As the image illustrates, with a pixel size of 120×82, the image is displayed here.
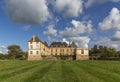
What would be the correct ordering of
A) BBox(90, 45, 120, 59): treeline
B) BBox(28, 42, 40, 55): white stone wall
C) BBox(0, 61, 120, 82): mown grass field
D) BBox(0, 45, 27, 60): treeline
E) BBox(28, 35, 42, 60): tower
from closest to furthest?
BBox(0, 61, 120, 82): mown grass field
BBox(28, 35, 42, 60): tower
BBox(28, 42, 40, 55): white stone wall
BBox(90, 45, 120, 59): treeline
BBox(0, 45, 27, 60): treeline

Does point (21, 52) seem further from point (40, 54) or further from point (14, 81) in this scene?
point (14, 81)

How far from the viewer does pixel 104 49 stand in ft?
418

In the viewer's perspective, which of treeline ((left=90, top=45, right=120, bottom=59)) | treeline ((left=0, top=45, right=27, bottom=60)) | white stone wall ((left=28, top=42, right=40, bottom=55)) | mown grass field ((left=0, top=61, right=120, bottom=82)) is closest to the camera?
mown grass field ((left=0, top=61, right=120, bottom=82))

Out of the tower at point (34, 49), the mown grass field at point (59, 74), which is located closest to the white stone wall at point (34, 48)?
the tower at point (34, 49)

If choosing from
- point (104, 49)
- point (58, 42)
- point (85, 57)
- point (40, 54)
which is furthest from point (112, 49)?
point (40, 54)

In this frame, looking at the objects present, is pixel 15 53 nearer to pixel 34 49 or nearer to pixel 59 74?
pixel 34 49

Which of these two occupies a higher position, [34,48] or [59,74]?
[34,48]

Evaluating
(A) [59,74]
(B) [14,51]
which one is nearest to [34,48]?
(B) [14,51]

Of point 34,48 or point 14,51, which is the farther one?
point 14,51

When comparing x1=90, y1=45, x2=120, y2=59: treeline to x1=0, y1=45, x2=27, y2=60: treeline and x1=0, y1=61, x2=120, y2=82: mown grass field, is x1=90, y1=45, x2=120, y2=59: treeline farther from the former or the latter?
x1=0, y1=61, x2=120, y2=82: mown grass field

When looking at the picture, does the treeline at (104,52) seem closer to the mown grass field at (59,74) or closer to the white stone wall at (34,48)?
the white stone wall at (34,48)

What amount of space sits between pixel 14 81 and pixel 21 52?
129m

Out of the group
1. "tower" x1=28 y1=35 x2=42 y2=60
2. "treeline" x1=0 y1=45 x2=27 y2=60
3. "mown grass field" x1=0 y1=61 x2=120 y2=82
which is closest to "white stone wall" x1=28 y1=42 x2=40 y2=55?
"tower" x1=28 y1=35 x2=42 y2=60

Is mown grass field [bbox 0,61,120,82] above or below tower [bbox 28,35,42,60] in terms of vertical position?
below
